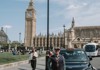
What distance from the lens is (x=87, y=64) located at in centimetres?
1211

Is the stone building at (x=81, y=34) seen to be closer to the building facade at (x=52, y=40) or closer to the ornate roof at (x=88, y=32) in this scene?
the ornate roof at (x=88, y=32)

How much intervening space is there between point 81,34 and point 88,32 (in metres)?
3.99

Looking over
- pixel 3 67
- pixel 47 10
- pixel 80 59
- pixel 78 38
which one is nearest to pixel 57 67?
pixel 80 59

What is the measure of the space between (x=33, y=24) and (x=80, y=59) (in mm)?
149343

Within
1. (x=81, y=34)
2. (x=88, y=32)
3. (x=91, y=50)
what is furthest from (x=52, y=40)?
(x=91, y=50)

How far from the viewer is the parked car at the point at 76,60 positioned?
11820 mm

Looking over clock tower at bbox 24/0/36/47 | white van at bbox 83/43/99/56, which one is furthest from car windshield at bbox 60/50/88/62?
clock tower at bbox 24/0/36/47

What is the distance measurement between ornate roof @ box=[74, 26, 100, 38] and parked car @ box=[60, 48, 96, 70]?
156 meters

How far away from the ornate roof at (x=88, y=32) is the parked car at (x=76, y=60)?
156 metres

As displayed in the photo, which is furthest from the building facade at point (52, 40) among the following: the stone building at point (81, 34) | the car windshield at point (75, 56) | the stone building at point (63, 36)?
the car windshield at point (75, 56)

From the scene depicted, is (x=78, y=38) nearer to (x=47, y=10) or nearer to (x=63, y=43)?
(x=63, y=43)

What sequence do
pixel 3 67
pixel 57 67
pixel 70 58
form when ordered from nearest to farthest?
1. pixel 57 67
2. pixel 70 58
3. pixel 3 67

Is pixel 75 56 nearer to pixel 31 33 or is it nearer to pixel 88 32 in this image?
pixel 31 33

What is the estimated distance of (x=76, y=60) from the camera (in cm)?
1258
